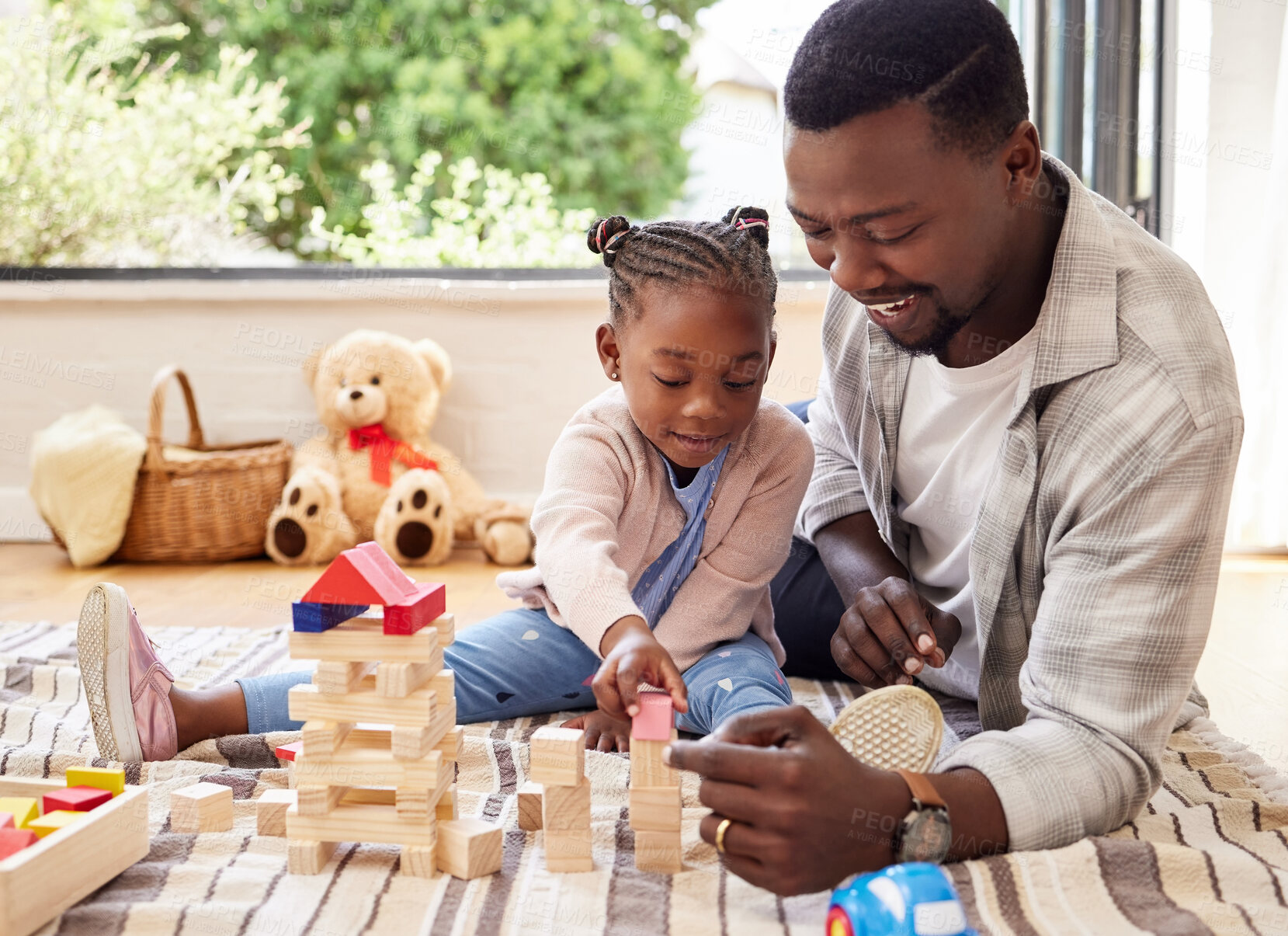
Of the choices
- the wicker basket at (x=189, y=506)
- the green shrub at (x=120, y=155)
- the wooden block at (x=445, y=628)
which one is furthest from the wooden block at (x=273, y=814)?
the green shrub at (x=120, y=155)

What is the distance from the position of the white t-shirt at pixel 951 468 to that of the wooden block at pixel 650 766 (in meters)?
0.44

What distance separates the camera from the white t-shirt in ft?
4.18

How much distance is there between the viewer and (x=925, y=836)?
2.96 ft

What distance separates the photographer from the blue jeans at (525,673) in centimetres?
139

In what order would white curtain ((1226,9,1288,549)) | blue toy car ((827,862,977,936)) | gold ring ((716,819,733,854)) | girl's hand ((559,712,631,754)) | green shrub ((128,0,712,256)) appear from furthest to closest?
green shrub ((128,0,712,256)) → white curtain ((1226,9,1288,549)) → girl's hand ((559,712,631,754)) → gold ring ((716,819,733,854)) → blue toy car ((827,862,977,936))

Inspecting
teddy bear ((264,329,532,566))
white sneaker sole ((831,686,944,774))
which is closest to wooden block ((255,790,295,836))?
white sneaker sole ((831,686,944,774))

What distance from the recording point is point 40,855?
2.87 feet

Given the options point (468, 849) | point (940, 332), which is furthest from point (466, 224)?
point (468, 849)

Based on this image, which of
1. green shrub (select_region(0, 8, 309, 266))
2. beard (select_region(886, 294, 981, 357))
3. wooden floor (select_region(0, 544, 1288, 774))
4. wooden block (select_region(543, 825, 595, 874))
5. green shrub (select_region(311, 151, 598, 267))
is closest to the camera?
wooden block (select_region(543, 825, 595, 874))

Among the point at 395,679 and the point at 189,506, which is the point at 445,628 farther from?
the point at 189,506

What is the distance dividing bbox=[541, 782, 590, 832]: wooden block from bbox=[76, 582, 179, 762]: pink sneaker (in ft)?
1.79

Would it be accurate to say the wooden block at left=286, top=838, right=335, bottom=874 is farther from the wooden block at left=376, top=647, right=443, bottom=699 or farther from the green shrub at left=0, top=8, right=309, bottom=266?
the green shrub at left=0, top=8, right=309, bottom=266

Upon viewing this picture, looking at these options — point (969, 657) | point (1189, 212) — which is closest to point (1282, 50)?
point (1189, 212)

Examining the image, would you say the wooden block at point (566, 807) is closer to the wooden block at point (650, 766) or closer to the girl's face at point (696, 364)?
the wooden block at point (650, 766)
